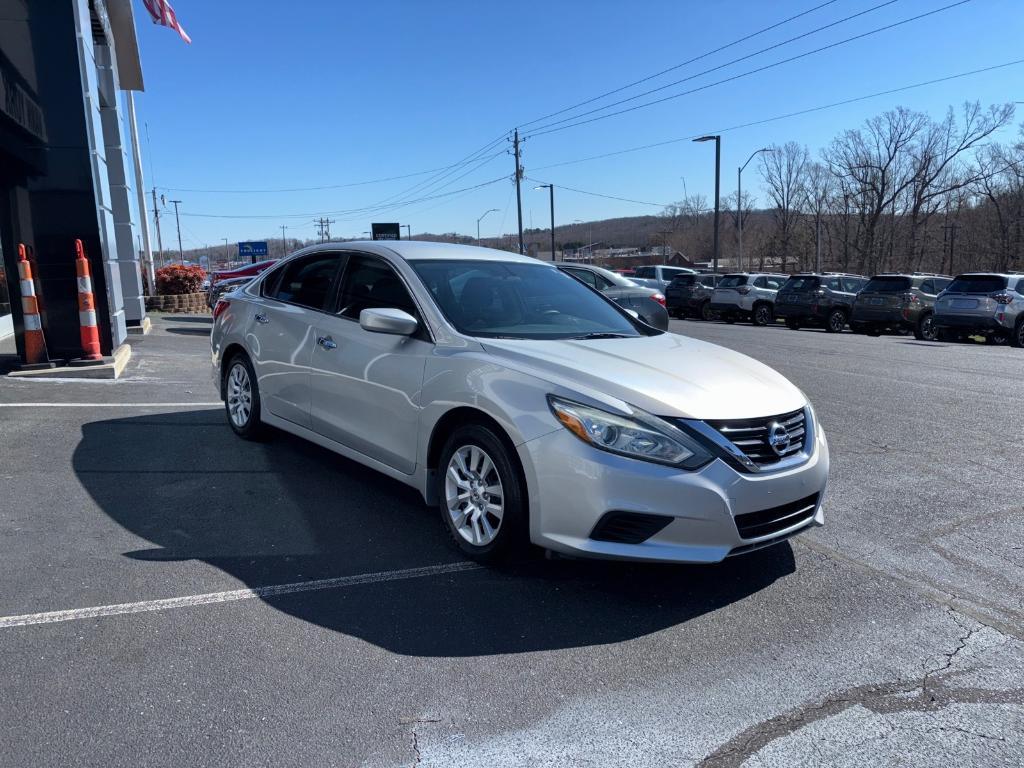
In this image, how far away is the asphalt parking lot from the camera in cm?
270

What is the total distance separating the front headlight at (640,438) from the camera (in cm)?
352

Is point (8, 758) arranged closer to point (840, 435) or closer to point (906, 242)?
point (840, 435)

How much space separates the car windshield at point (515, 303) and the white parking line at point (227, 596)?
134 cm

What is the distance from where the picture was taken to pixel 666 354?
14.7ft

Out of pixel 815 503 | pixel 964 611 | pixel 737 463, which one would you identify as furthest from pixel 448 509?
pixel 964 611

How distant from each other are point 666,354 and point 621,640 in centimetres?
172

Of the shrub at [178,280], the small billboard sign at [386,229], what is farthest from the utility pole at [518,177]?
the shrub at [178,280]

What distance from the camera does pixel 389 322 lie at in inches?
175

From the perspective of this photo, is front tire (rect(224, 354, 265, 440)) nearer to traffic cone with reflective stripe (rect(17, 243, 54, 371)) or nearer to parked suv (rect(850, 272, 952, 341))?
traffic cone with reflective stripe (rect(17, 243, 54, 371))

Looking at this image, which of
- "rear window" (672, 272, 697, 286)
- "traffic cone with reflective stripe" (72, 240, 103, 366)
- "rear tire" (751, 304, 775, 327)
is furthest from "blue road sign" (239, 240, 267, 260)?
"traffic cone with reflective stripe" (72, 240, 103, 366)

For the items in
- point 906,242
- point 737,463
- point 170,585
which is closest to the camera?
point 737,463

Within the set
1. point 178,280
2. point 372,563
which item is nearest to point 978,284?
point 372,563

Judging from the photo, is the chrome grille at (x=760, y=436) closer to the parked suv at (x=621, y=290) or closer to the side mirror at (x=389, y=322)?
the side mirror at (x=389, y=322)

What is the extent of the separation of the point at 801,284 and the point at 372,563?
877 inches
